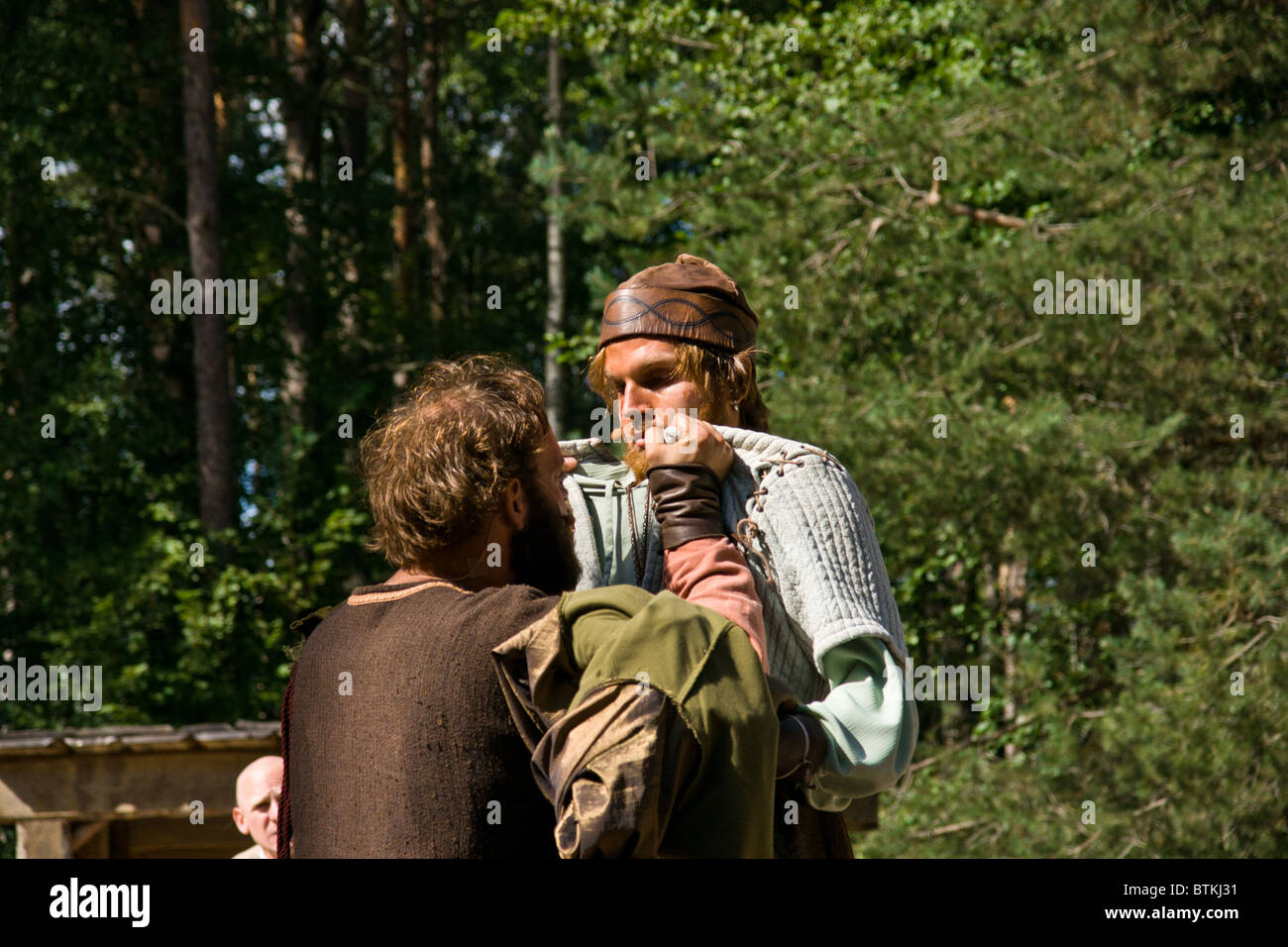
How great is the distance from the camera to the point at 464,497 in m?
1.70

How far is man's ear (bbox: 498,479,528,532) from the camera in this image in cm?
174

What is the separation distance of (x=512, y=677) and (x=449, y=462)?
12.5 inches

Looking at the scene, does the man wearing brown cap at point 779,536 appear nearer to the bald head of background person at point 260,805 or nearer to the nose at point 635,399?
the nose at point 635,399

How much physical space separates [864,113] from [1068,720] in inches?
178

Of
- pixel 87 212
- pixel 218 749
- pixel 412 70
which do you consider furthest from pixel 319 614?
pixel 412 70

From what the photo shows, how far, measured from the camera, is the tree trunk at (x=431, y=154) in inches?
629

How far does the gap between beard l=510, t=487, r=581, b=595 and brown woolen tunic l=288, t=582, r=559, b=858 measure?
0.13 m

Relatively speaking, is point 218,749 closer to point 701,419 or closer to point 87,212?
point 701,419

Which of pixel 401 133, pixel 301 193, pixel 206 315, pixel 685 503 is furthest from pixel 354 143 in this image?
pixel 685 503

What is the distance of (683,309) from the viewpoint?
2.20 metres

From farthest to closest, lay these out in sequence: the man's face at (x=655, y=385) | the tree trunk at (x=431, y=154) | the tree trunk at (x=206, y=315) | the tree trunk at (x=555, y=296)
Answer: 1. the tree trunk at (x=431, y=154)
2. the tree trunk at (x=555, y=296)
3. the tree trunk at (x=206, y=315)
4. the man's face at (x=655, y=385)

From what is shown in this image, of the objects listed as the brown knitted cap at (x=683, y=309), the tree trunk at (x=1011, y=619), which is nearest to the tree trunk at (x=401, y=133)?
the tree trunk at (x=1011, y=619)

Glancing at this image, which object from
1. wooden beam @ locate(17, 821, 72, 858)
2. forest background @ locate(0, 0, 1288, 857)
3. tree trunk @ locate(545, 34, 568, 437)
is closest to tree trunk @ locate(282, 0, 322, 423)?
forest background @ locate(0, 0, 1288, 857)

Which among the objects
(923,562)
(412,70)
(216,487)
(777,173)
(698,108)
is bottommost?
(923,562)
